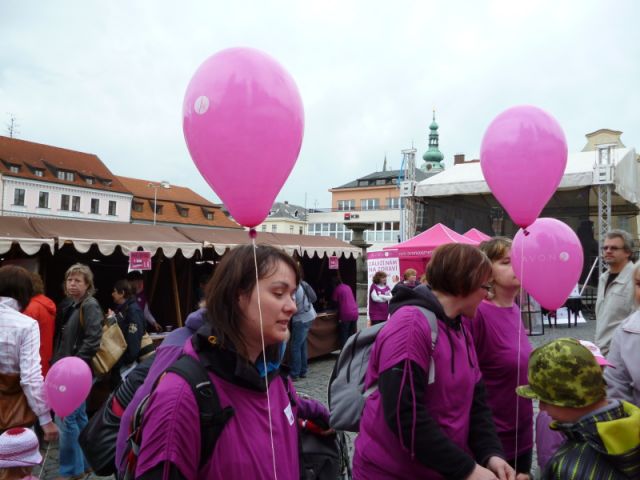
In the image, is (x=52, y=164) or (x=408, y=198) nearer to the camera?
(x=408, y=198)

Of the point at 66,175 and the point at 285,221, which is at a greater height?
the point at 66,175

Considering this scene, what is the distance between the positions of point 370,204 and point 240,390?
2432 inches

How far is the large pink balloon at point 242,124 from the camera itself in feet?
6.15

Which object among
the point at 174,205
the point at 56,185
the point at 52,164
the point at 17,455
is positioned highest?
the point at 52,164

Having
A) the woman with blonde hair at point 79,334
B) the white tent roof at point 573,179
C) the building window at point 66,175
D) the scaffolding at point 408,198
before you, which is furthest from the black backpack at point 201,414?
the building window at point 66,175

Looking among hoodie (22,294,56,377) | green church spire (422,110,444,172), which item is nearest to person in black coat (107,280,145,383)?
hoodie (22,294,56,377)

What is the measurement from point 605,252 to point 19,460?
402 cm

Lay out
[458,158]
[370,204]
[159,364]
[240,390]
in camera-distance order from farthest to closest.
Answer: [370,204], [458,158], [159,364], [240,390]

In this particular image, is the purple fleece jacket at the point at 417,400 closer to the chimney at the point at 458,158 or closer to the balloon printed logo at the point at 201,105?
the balloon printed logo at the point at 201,105

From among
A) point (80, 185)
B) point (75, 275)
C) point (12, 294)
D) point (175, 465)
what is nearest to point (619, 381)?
point (175, 465)

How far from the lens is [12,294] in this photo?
2.87 metres

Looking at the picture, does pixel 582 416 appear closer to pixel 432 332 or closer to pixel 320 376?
pixel 432 332

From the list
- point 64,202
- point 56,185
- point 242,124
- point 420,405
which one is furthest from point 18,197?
point 420,405

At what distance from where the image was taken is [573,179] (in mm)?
11961
